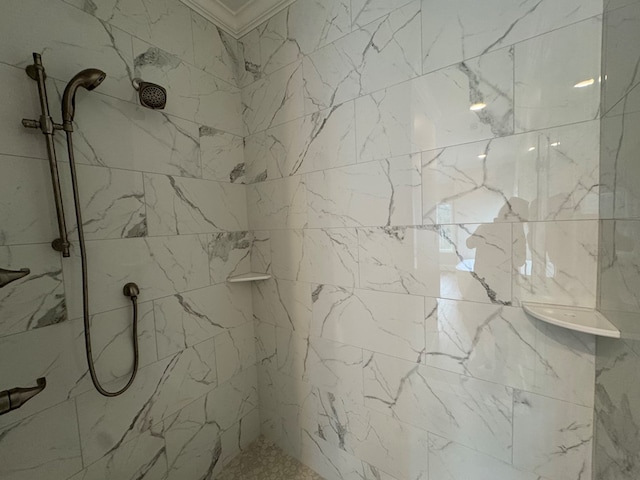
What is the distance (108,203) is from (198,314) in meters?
0.65

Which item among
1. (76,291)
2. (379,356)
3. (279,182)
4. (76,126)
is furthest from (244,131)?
(379,356)

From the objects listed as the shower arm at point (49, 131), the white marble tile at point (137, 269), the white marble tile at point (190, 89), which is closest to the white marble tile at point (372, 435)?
the white marble tile at point (137, 269)

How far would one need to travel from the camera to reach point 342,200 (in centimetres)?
119

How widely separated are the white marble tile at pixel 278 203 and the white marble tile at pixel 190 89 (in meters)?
0.39

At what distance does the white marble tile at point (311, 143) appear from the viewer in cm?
116

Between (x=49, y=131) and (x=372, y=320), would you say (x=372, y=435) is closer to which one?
(x=372, y=320)

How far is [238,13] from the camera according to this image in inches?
55.7

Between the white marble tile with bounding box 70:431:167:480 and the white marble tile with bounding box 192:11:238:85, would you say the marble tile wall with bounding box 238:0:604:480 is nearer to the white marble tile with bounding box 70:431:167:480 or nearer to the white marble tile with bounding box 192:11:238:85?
the white marble tile with bounding box 192:11:238:85

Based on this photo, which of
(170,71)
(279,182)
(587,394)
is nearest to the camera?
(587,394)

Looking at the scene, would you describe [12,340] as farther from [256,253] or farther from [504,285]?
[504,285]

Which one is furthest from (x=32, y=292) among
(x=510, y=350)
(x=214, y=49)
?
(x=510, y=350)

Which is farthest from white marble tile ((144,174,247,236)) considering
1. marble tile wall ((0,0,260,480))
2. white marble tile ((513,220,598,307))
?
white marble tile ((513,220,598,307))

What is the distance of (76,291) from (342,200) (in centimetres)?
111

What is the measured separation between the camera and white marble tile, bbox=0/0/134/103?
804 mm
